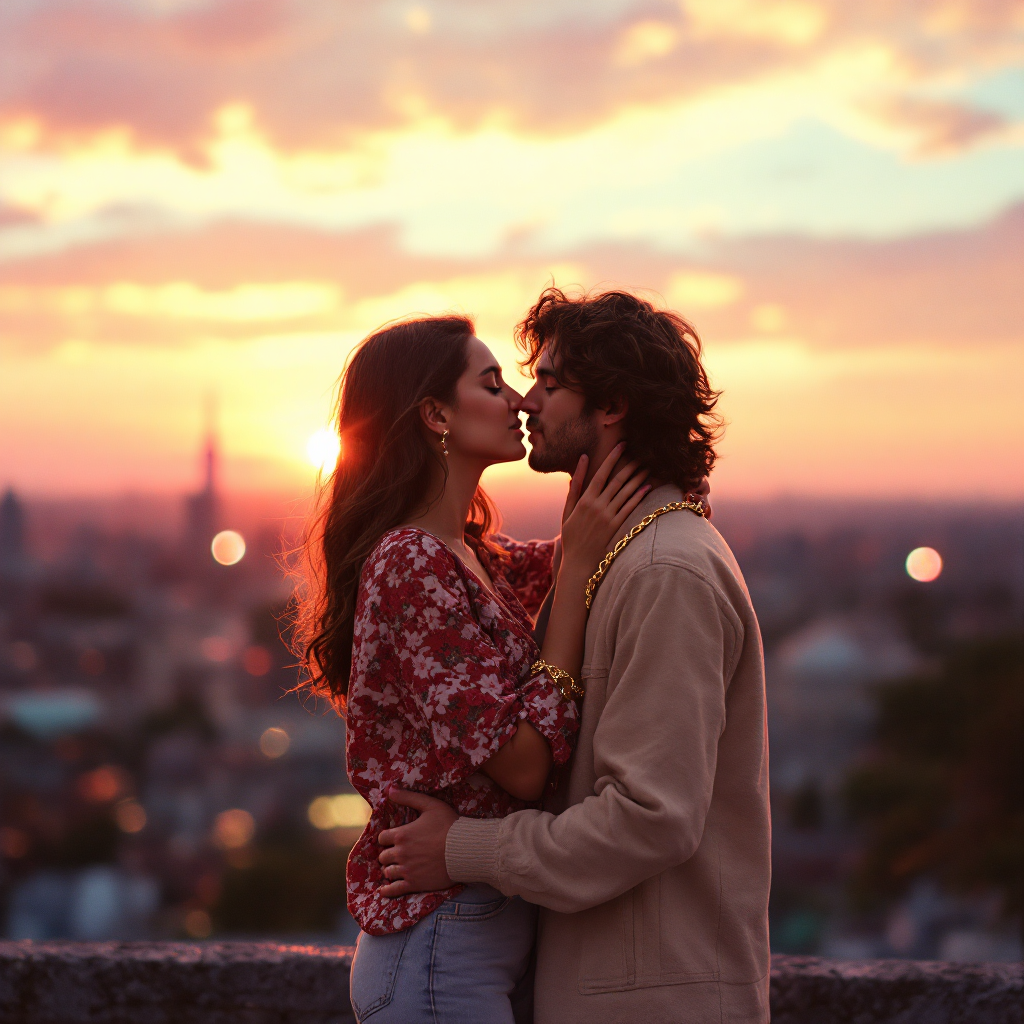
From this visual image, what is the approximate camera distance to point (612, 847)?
1.87 metres

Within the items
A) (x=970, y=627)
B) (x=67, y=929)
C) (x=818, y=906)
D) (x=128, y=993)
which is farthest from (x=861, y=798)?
(x=128, y=993)

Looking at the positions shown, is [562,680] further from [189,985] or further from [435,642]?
[189,985]

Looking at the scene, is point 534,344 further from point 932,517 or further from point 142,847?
point 932,517

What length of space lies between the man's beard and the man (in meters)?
0.22

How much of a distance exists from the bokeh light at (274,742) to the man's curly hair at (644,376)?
64701 millimetres

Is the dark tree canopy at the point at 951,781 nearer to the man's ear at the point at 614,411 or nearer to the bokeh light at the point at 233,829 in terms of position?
the bokeh light at the point at 233,829

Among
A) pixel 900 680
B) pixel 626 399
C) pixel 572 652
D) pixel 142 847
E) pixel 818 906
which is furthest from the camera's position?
pixel 142 847

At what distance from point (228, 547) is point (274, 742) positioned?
1324cm

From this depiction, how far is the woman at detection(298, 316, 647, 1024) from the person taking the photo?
199 centimetres

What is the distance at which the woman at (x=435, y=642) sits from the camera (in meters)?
1.99

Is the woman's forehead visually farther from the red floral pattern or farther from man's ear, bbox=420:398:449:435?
the red floral pattern

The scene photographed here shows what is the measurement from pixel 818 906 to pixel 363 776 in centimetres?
4660

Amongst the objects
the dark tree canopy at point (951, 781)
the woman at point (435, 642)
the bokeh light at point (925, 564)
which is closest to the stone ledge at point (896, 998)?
the woman at point (435, 642)

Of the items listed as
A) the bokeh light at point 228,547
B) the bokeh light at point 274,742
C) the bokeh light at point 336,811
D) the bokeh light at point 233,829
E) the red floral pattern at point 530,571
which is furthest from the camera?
the bokeh light at point 228,547
